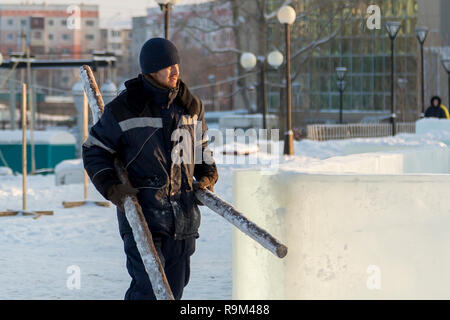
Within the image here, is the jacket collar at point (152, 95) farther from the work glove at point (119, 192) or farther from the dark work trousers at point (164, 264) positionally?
the dark work trousers at point (164, 264)

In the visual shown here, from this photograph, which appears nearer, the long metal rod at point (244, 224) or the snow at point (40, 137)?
the long metal rod at point (244, 224)

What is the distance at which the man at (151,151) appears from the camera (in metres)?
4.11

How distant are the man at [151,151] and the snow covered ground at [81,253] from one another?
4.13 feet

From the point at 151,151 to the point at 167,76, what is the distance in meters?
0.37

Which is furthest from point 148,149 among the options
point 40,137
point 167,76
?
point 40,137

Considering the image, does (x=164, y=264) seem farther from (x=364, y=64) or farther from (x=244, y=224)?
(x=364, y=64)

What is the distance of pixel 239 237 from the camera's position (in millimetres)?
5355

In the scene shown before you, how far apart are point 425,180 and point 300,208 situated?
0.72 m

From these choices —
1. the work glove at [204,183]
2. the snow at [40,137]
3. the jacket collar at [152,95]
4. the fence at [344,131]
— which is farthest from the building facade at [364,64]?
the jacket collar at [152,95]

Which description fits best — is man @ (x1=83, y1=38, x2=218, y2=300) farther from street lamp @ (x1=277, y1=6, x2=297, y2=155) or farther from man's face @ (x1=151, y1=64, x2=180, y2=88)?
street lamp @ (x1=277, y1=6, x2=297, y2=155)

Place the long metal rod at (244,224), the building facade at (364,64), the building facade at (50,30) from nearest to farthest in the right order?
1. the long metal rod at (244,224)
2. the building facade at (364,64)
3. the building facade at (50,30)

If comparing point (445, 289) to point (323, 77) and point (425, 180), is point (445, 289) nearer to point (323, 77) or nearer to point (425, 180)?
point (425, 180)

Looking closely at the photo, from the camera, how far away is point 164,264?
4211mm

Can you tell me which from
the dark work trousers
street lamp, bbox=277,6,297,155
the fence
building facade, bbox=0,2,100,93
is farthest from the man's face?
building facade, bbox=0,2,100,93
